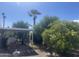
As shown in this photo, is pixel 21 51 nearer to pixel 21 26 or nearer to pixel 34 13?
pixel 21 26

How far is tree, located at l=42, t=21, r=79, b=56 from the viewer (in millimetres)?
1336

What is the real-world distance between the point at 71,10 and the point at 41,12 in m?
0.36

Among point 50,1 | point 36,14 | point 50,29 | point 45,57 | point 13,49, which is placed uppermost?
point 50,1

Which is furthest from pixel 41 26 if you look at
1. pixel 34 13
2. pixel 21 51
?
pixel 21 51

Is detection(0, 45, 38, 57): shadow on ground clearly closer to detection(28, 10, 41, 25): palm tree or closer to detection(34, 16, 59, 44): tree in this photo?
detection(34, 16, 59, 44): tree

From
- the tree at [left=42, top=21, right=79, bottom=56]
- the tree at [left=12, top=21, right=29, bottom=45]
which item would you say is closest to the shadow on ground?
the tree at [left=12, top=21, right=29, bottom=45]

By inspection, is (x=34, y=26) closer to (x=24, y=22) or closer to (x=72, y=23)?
(x=24, y=22)

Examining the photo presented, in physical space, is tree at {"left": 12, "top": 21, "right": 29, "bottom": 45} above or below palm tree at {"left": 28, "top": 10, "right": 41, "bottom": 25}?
below

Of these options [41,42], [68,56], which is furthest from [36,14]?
[68,56]

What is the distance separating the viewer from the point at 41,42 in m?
1.35

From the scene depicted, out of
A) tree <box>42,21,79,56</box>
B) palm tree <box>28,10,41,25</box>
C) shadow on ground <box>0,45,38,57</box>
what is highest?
palm tree <box>28,10,41,25</box>

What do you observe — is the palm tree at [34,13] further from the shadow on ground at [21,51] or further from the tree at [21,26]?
the shadow on ground at [21,51]

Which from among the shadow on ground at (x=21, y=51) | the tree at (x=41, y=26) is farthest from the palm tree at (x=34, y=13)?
the shadow on ground at (x=21, y=51)

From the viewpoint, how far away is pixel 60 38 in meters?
1.34
